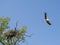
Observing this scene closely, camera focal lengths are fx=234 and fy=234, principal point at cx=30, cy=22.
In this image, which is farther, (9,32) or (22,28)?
(22,28)

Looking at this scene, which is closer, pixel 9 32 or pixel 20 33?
pixel 9 32

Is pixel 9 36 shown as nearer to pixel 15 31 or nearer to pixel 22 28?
pixel 15 31

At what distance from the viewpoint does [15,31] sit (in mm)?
25797

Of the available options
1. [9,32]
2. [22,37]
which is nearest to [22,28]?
[22,37]

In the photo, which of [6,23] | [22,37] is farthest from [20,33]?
[6,23]

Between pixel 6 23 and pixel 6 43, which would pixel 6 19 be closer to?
pixel 6 23

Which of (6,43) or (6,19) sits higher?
(6,19)

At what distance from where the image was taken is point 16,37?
1029 inches

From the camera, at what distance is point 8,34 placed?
2508 cm

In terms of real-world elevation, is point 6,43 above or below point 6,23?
below

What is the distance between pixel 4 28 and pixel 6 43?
1.77 m

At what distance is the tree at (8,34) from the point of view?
83.3 ft

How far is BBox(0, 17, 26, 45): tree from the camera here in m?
25.4

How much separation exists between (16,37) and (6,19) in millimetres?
3241
